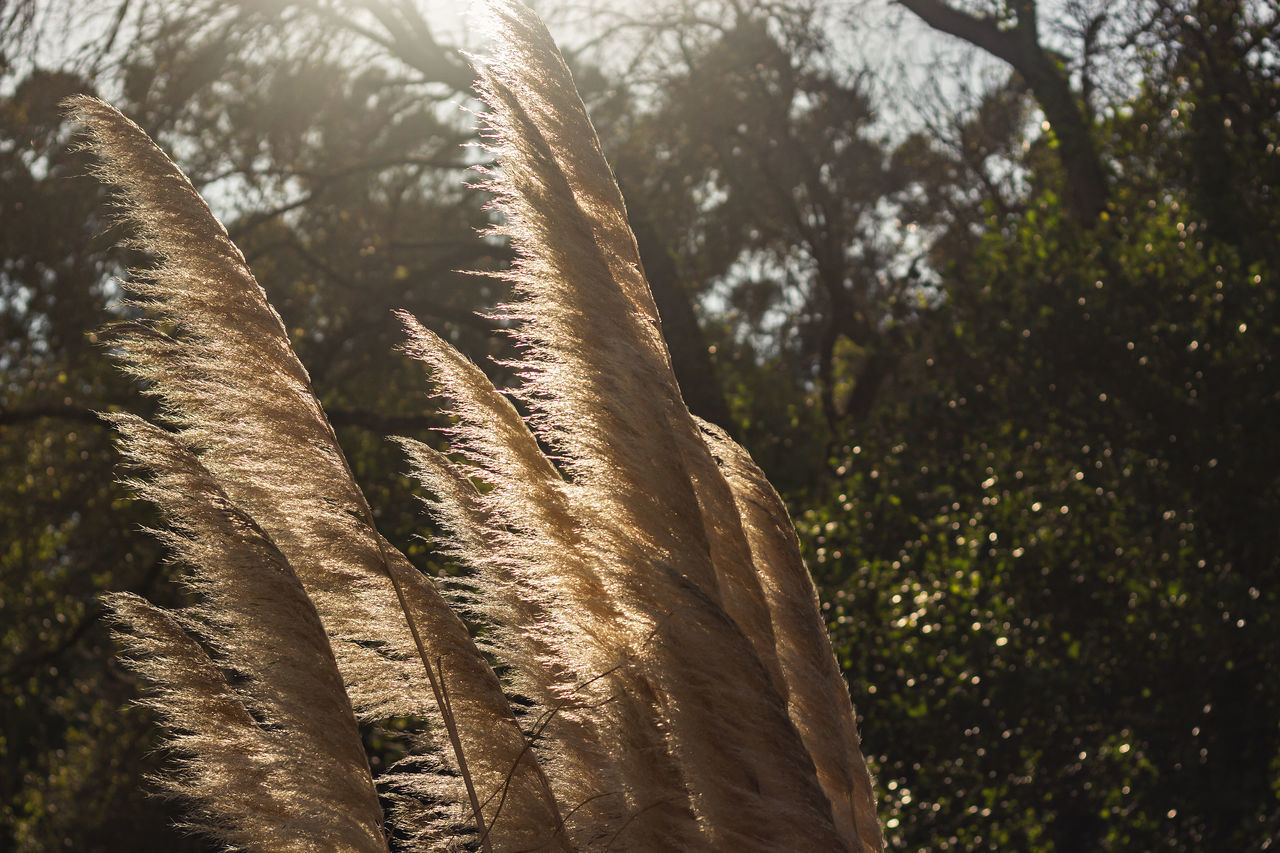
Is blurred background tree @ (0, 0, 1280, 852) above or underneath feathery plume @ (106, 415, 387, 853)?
above

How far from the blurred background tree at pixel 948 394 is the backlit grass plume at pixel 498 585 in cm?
20

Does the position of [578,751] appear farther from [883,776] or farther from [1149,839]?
[1149,839]

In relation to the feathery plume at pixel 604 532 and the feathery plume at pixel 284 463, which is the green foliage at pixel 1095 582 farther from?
the feathery plume at pixel 284 463

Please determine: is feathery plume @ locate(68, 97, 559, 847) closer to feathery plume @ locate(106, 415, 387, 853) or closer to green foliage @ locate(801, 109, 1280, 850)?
feathery plume @ locate(106, 415, 387, 853)

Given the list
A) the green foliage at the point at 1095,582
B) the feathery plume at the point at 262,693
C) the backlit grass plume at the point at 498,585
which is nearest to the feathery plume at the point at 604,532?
the backlit grass plume at the point at 498,585

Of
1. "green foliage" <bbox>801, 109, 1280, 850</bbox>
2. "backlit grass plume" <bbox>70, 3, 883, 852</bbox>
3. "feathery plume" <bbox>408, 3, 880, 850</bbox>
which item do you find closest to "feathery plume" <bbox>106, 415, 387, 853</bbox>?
"backlit grass plume" <bbox>70, 3, 883, 852</bbox>

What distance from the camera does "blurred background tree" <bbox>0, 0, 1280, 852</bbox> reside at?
4.97 m

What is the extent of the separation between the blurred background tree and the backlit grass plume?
20 cm

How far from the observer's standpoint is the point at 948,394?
5.91m

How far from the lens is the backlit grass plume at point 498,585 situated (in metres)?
1.72

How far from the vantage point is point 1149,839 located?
495 cm

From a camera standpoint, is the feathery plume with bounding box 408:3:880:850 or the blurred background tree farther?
the blurred background tree

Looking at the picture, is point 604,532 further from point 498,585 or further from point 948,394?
point 948,394

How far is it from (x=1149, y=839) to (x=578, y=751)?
4.27 meters
